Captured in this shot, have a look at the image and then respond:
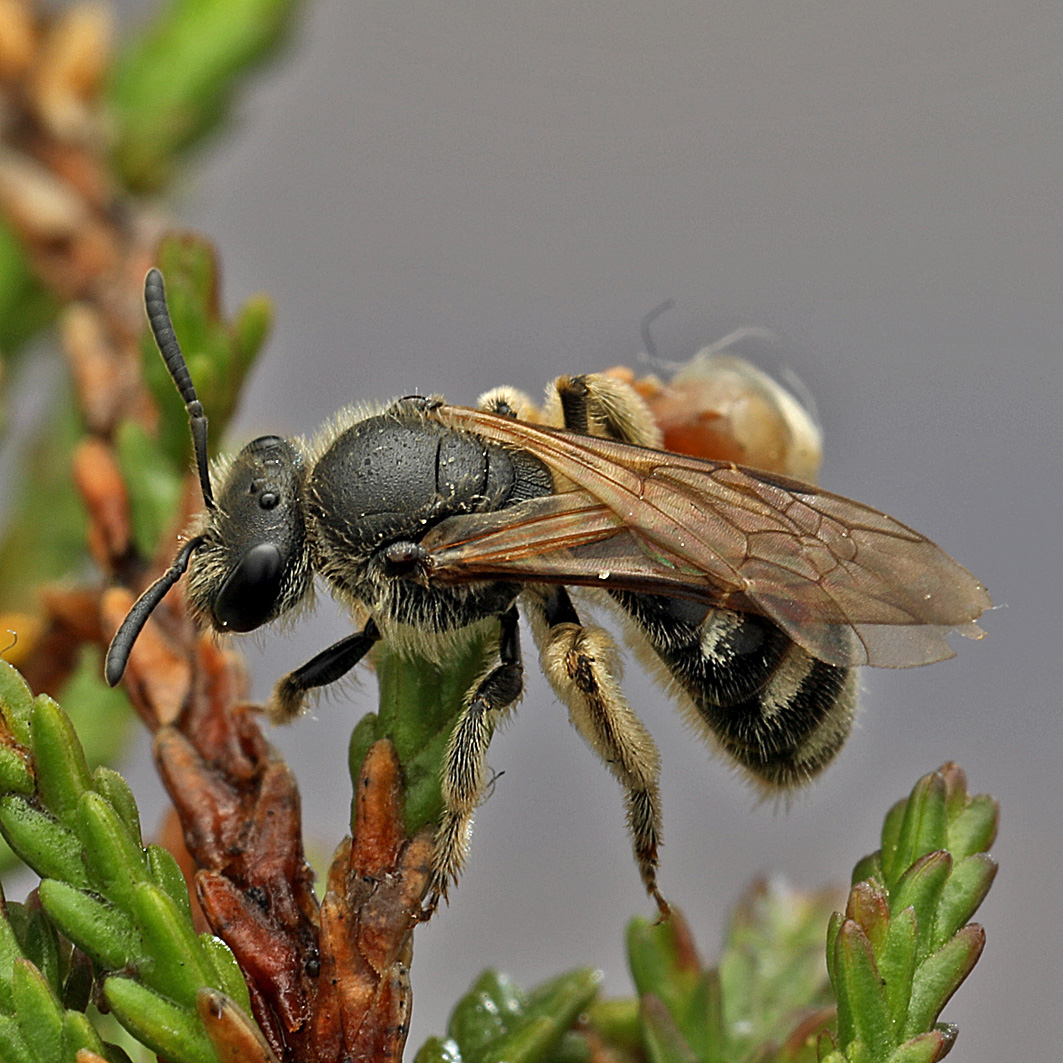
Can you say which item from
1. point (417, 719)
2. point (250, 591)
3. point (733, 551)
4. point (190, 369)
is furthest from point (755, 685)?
point (190, 369)

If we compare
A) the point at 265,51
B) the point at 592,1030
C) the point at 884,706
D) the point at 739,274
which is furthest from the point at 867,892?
the point at 739,274

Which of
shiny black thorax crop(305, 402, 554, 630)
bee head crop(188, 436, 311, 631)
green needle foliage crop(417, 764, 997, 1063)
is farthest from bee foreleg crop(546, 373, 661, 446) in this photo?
green needle foliage crop(417, 764, 997, 1063)

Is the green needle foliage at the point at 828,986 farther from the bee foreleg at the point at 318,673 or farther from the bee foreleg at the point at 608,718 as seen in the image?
the bee foreleg at the point at 318,673

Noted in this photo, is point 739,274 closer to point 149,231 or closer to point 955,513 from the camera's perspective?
point 955,513

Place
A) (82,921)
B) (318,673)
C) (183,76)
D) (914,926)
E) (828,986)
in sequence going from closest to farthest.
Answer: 1. (82,921)
2. (914,926)
3. (828,986)
4. (318,673)
5. (183,76)

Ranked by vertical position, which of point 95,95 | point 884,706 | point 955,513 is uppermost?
point 955,513

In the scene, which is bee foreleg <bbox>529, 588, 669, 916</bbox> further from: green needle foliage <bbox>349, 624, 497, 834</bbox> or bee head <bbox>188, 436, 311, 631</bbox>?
bee head <bbox>188, 436, 311, 631</bbox>

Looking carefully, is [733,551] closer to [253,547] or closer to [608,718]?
[608,718]
